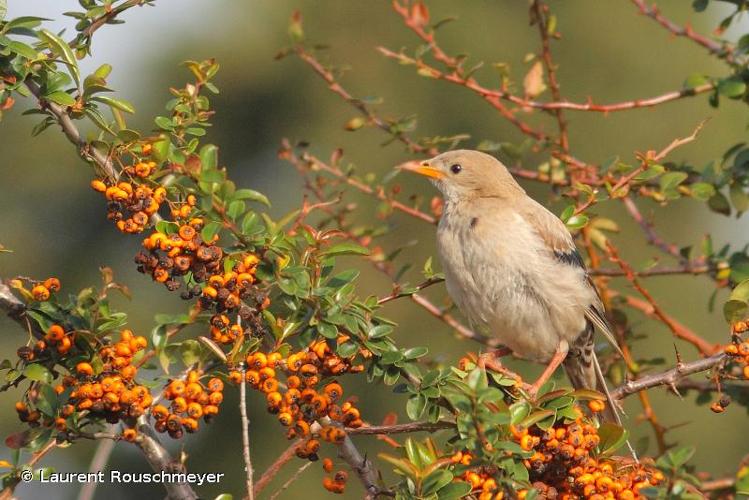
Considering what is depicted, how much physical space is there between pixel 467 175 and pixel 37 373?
10.5 feet

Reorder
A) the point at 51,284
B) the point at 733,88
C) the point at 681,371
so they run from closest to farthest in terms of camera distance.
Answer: the point at 51,284
the point at 681,371
the point at 733,88

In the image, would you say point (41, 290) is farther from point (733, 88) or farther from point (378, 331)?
point (733, 88)

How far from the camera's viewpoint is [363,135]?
11758 millimetres

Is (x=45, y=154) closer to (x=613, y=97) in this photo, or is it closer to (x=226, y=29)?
(x=226, y=29)

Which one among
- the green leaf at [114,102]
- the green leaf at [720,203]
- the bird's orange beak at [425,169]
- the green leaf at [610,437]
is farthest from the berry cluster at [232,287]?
the bird's orange beak at [425,169]

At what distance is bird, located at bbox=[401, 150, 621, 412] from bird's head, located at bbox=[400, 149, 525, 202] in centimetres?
10

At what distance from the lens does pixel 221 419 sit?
1159 centimetres

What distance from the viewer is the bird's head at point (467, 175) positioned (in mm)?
5574

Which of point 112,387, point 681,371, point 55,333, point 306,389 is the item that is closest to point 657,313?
point 681,371

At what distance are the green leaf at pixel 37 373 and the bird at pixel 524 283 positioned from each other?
2500 millimetres

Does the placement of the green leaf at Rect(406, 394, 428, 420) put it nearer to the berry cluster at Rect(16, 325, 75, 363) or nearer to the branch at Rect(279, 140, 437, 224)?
the berry cluster at Rect(16, 325, 75, 363)

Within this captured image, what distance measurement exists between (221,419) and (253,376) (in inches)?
347

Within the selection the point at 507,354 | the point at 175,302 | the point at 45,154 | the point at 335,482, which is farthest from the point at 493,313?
the point at 45,154

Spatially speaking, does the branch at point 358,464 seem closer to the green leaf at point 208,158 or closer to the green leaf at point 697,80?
the green leaf at point 208,158
